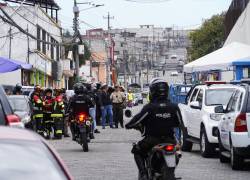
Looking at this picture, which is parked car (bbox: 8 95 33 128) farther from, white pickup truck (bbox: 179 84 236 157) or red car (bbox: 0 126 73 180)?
red car (bbox: 0 126 73 180)

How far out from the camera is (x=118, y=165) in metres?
15.5

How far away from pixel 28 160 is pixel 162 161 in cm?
492

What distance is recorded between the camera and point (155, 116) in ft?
33.0

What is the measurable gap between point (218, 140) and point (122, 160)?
2227 mm

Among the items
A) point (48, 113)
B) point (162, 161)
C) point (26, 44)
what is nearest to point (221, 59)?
point (48, 113)

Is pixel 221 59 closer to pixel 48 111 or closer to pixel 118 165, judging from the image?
pixel 48 111

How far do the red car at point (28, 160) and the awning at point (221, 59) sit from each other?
2194cm

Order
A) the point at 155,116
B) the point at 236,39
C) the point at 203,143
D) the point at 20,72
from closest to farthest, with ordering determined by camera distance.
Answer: the point at 155,116 → the point at 203,143 → the point at 236,39 → the point at 20,72

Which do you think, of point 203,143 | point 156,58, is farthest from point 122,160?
point 156,58

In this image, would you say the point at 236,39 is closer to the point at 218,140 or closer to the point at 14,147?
the point at 218,140

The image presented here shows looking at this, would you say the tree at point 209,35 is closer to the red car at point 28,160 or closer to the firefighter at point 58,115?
the firefighter at point 58,115

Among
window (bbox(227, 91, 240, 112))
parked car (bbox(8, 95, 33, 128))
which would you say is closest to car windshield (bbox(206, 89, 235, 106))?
window (bbox(227, 91, 240, 112))

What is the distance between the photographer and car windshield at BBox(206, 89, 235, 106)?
712 inches

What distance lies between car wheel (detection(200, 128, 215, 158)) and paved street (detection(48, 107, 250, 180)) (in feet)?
0.63
